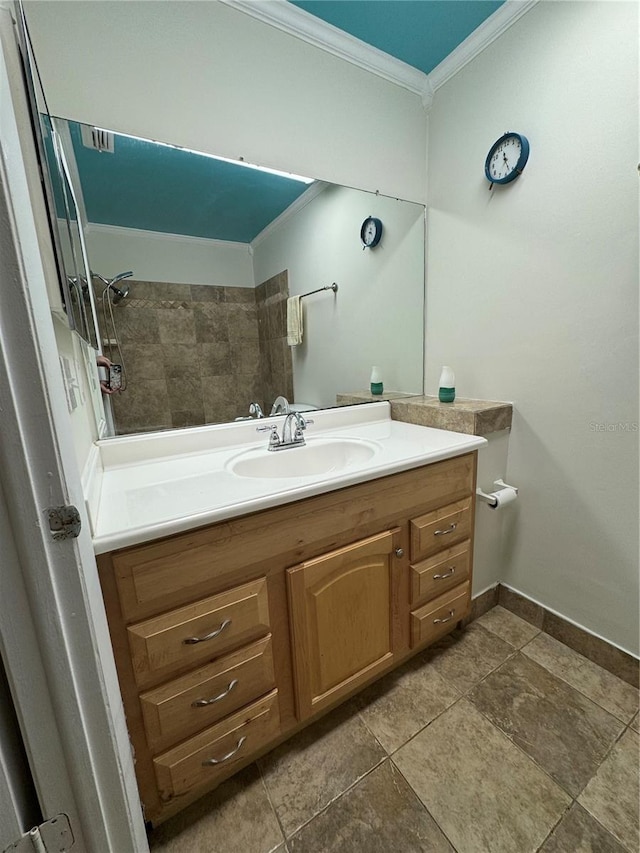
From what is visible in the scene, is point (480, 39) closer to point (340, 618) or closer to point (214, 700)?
point (340, 618)

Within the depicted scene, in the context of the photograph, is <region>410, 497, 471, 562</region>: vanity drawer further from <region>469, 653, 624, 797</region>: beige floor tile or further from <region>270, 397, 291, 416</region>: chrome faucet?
<region>270, 397, 291, 416</region>: chrome faucet

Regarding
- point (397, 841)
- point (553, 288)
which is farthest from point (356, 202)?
point (397, 841)

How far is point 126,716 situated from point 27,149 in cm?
Result: 110

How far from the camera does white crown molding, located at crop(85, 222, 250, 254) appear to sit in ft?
3.29

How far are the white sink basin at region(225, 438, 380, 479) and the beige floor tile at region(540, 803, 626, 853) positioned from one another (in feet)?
3.22

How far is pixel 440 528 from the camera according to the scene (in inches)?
44.7

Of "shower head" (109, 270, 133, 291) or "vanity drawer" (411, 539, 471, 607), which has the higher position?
"shower head" (109, 270, 133, 291)

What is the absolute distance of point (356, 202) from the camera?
4.66ft

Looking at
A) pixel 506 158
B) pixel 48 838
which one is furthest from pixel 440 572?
pixel 506 158

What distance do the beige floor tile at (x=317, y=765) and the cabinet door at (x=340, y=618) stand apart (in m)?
0.15

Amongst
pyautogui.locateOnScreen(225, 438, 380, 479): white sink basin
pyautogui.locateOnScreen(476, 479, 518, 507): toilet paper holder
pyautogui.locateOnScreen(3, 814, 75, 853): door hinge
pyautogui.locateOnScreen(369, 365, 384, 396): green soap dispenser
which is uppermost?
pyautogui.locateOnScreen(369, 365, 384, 396): green soap dispenser

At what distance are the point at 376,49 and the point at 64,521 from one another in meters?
1.83

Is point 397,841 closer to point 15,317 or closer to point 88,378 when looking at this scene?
point 15,317

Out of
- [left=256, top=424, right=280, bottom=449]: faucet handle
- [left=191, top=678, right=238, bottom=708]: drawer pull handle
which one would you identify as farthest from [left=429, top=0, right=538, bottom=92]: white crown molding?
[left=191, top=678, right=238, bottom=708]: drawer pull handle
